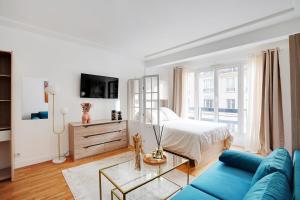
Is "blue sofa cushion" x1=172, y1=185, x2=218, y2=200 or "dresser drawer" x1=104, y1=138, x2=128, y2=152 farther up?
"blue sofa cushion" x1=172, y1=185, x2=218, y2=200

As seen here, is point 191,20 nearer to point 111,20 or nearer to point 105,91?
point 111,20

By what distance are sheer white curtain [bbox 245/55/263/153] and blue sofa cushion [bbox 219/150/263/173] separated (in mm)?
1963

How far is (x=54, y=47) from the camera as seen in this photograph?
3.02 metres

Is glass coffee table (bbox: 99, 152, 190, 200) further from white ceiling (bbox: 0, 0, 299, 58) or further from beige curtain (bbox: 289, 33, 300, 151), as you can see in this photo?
white ceiling (bbox: 0, 0, 299, 58)

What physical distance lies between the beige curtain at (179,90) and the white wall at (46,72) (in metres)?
2.28

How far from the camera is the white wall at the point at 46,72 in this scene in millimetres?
2646

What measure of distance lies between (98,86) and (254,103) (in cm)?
371

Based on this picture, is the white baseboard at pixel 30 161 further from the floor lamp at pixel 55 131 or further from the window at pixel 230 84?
the window at pixel 230 84

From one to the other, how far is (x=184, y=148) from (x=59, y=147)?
257 cm

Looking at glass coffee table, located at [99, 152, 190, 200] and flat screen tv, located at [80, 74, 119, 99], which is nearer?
glass coffee table, located at [99, 152, 190, 200]

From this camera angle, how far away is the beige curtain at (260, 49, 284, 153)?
10.2 feet

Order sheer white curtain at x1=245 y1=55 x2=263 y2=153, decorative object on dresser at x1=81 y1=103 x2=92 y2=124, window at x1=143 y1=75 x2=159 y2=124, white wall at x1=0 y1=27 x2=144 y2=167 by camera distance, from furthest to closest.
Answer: window at x1=143 y1=75 x2=159 y2=124
sheer white curtain at x1=245 y1=55 x2=263 y2=153
decorative object on dresser at x1=81 y1=103 x2=92 y2=124
white wall at x1=0 y1=27 x2=144 y2=167

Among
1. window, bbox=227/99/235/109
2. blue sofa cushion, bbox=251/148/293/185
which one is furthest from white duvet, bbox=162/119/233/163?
blue sofa cushion, bbox=251/148/293/185

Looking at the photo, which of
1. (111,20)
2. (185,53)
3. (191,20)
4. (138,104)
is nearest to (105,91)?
(138,104)
